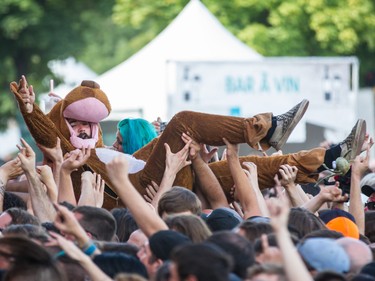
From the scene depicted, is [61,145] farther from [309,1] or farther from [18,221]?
[309,1]

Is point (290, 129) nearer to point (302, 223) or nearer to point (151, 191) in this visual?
point (151, 191)

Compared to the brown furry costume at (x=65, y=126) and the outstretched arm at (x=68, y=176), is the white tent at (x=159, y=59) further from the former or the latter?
the outstretched arm at (x=68, y=176)

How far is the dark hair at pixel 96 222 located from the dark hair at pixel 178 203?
0.38m

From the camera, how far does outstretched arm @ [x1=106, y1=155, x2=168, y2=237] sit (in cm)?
680

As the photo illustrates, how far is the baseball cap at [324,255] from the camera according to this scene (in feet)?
21.6

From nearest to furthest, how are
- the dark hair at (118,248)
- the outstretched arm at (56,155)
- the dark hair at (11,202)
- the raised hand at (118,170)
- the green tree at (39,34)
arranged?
the raised hand at (118,170) < the dark hair at (118,248) < the dark hair at (11,202) < the outstretched arm at (56,155) < the green tree at (39,34)

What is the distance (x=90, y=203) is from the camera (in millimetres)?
8852

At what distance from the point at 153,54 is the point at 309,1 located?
8819 millimetres

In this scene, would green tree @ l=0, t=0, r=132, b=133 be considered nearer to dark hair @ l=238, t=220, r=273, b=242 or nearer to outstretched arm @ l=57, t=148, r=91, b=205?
outstretched arm @ l=57, t=148, r=91, b=205

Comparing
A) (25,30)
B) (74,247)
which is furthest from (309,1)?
(74,247)

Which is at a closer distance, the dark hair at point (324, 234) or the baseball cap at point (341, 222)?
the dark hair at point (324, 234)

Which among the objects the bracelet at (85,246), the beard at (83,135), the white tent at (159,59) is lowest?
the white tent at (159,59)

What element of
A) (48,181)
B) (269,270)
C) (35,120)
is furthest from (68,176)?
(269,270)

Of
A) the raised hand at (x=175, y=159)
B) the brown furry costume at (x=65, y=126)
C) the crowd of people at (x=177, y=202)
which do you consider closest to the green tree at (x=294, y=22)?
the crowd of people at (x=177, y=202)
